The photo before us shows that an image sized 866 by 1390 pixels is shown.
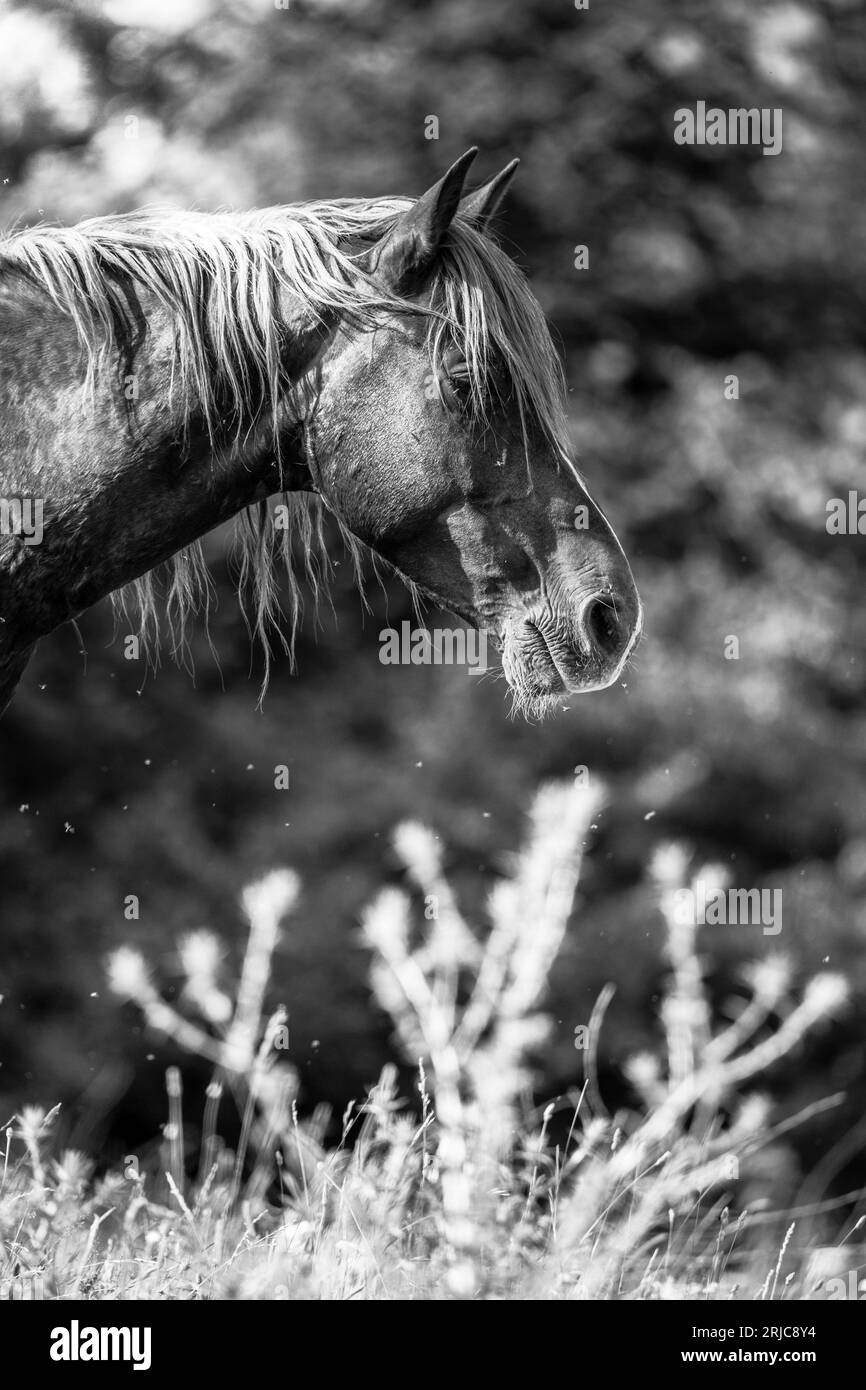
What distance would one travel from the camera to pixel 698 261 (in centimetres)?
829

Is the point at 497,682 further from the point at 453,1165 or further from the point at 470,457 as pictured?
the point at 453,1165

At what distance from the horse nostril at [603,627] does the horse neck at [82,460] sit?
31.6 inches

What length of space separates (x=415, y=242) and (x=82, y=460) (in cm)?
79

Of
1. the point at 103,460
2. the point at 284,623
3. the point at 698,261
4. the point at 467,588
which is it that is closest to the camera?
the point at 103,460

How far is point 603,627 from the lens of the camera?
296 cm

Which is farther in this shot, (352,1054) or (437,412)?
(352,1054)

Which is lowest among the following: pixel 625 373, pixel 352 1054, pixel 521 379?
pixel 352 1054

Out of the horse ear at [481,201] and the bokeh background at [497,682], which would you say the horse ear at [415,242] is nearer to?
the horse ear at [481,201]

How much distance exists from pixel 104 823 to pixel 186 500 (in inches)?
198

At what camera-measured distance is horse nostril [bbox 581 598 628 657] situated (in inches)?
115

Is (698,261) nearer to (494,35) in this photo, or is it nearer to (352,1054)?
(494,35)

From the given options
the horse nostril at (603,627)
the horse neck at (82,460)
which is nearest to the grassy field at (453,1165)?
the horse nostril at (603,627)

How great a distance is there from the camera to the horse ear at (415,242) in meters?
2.76

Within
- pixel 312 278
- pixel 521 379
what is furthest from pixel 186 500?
pixel 521 379
